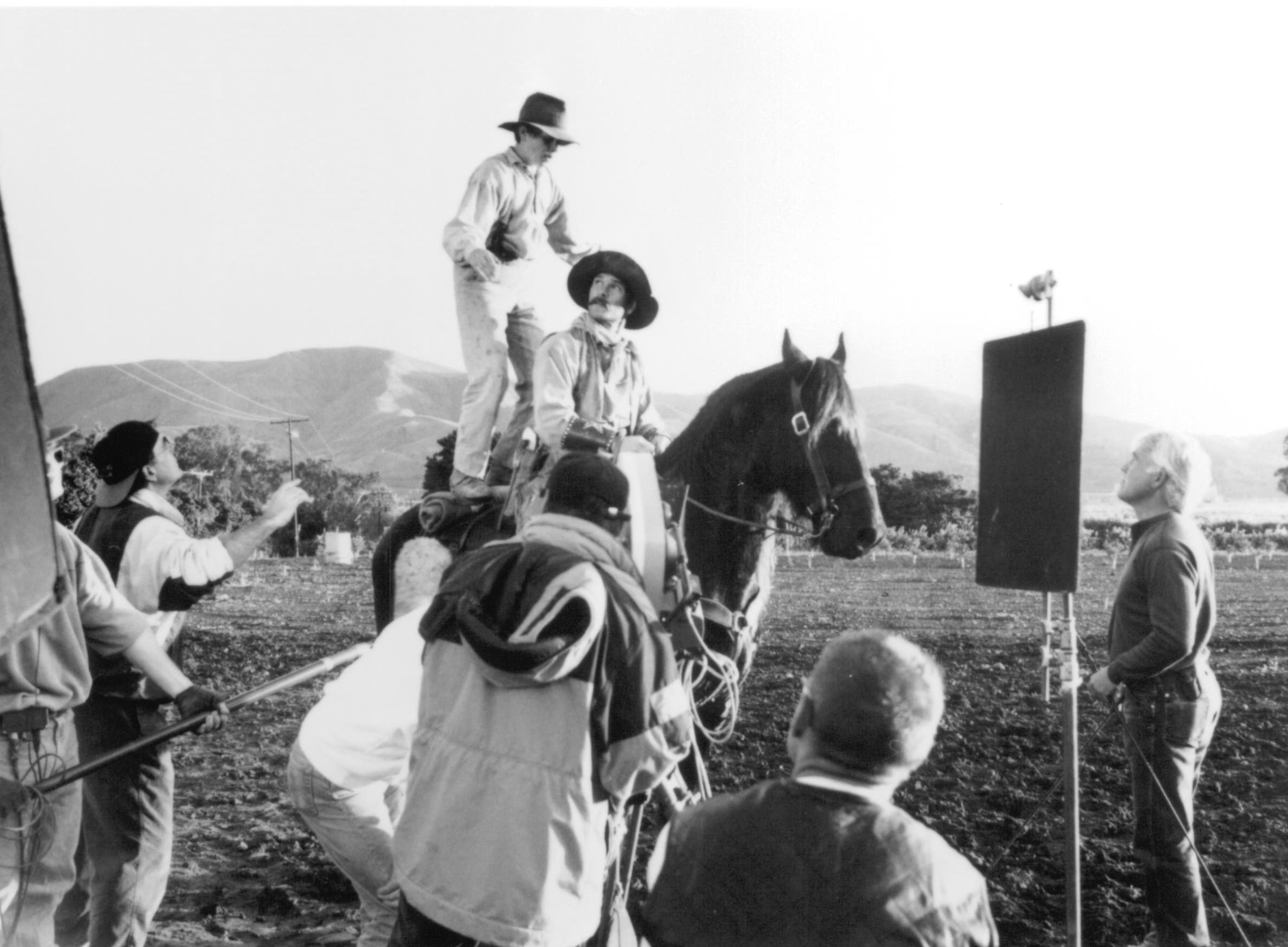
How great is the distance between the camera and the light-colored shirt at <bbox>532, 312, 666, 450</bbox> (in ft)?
12.9

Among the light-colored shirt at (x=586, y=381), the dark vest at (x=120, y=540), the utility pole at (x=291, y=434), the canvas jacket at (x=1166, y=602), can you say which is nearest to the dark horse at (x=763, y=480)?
the light-colored shirt at (x=586, y=381)

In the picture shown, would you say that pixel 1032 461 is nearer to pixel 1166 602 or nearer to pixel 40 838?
pixel 1166 602

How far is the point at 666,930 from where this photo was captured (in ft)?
4.58

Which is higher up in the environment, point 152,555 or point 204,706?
point 152,555

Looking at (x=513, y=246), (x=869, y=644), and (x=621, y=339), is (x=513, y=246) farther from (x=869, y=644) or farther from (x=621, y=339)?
(x=869, y=644)

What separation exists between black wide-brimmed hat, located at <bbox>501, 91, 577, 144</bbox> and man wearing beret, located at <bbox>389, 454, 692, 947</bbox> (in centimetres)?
283

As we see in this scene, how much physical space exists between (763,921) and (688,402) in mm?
5019

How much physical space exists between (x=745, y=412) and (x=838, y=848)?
2.71 metres

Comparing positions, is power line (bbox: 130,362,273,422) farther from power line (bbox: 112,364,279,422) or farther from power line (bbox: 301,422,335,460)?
power line (bbox: 301,422,335,460)

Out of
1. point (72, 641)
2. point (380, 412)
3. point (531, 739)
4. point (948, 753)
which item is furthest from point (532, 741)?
point (380, 412)

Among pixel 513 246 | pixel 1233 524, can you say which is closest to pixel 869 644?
pixel 513 246

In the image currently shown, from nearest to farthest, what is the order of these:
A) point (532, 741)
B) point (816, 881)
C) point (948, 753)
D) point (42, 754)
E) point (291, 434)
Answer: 1. point (816, 881)
2. point (532, 741)
3. point (42, 754)
4. point (948, 753)
5. point (291, 434)

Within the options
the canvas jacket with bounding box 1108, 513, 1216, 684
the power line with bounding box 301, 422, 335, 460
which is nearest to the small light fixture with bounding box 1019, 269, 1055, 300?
the canvas jacket with bounding box 1108, 513, 1216, 684

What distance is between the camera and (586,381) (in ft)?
13.3
